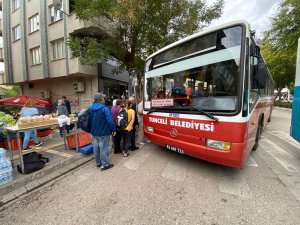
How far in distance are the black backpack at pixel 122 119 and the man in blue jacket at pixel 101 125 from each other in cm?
69

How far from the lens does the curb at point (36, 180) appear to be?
319 centimetres

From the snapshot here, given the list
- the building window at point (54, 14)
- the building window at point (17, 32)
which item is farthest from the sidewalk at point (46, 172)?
the building window at point (17, 32)

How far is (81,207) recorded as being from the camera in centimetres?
277

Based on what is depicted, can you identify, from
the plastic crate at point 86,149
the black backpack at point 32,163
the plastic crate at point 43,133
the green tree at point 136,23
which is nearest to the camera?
the black backpack at point 32,163

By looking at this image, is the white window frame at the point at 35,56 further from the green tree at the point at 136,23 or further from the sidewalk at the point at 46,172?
the sidewalk at the point at 46,172

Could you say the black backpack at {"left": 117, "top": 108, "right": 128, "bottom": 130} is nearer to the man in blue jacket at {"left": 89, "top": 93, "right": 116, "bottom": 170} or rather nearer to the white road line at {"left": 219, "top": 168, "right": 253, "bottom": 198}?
the man in blue jacket at {"left": 89, "top": 93, "right": 116, "bottom": 170}

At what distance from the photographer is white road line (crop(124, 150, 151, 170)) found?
434cm

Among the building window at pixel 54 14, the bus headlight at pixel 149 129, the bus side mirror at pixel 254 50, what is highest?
the building window at pixel 54 14

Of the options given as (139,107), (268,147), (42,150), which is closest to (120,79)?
(139,107)

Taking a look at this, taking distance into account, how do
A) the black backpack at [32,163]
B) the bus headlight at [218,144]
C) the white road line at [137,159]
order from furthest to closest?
1. the white road line at [137,159]
2. the black backpack at [32,163]
3. the bus headlight at [218,144]

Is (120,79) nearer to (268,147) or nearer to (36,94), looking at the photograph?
(36,94)

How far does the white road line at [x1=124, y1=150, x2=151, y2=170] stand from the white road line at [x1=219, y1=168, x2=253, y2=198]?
6.51 ft

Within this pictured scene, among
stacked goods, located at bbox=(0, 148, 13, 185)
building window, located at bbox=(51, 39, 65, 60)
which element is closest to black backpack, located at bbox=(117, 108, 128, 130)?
stacked goods, located at bbox=(0, 148, 13, 185)

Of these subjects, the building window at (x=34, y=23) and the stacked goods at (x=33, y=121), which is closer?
the stacked goods at (x=33, y=121)
